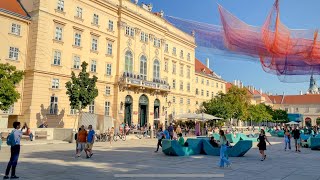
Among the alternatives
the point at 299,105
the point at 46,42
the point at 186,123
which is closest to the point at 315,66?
the point at 46,42

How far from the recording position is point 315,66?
15.0 m

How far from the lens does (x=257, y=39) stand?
13625 millimetres

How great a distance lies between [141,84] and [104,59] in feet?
20.3

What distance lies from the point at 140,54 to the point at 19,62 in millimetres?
17511

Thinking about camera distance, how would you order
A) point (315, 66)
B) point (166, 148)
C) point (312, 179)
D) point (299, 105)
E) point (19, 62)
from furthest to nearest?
point (299, 105) < point (19, 62) < point (166, 148) < point (315, 66) < point (312, 179)

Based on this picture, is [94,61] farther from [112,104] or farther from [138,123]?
[138,123]

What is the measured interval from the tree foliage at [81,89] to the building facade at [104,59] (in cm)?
246

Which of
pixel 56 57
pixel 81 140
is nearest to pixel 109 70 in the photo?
pixel 56 57

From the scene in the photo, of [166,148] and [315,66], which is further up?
[315,66]

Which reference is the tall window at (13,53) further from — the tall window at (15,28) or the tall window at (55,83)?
the tall window at (55,83)

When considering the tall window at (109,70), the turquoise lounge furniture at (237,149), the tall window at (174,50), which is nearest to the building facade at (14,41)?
the tall window at (109,70)

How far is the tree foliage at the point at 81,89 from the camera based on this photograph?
3030 cm

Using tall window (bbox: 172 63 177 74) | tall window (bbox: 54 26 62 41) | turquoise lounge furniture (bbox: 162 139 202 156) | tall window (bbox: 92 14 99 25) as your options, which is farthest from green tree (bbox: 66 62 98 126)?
tall window (bbox: 172 63 177 74)

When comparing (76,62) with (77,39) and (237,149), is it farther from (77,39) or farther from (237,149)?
(237,149)
